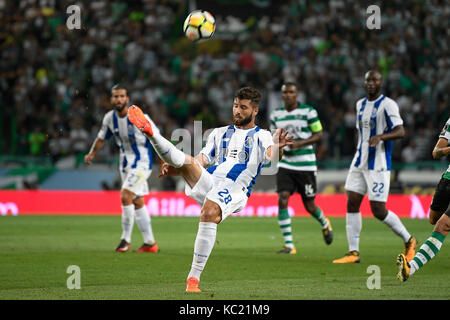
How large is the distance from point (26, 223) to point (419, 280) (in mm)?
10112

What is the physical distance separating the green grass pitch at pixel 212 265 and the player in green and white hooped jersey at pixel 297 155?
811 mm

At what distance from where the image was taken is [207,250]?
750 centimetres

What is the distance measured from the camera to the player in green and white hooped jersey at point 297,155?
40.0 feet

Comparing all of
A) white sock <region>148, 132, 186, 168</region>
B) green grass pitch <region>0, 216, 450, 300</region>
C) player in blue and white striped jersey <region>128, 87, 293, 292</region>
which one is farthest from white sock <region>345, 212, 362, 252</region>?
white sock <region>148, 132, 186, 168</region>

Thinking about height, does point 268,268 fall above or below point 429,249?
below

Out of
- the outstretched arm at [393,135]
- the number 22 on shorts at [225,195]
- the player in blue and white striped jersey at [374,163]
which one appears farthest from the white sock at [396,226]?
the number 22 on shorts at [225,195]

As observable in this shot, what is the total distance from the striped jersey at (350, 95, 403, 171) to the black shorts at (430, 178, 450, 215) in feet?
7.34

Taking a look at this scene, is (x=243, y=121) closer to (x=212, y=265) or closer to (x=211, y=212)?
(x=211, y=212)

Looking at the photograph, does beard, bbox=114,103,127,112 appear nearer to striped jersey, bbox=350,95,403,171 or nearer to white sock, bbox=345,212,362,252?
striped jersey, bbox=350,95,403,171

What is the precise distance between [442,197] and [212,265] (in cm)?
322

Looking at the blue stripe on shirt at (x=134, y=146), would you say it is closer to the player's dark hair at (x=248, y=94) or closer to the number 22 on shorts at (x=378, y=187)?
the number 22 on shorts at (x=378, y=187)

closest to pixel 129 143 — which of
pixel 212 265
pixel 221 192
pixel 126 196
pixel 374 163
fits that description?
pixel 126 196
